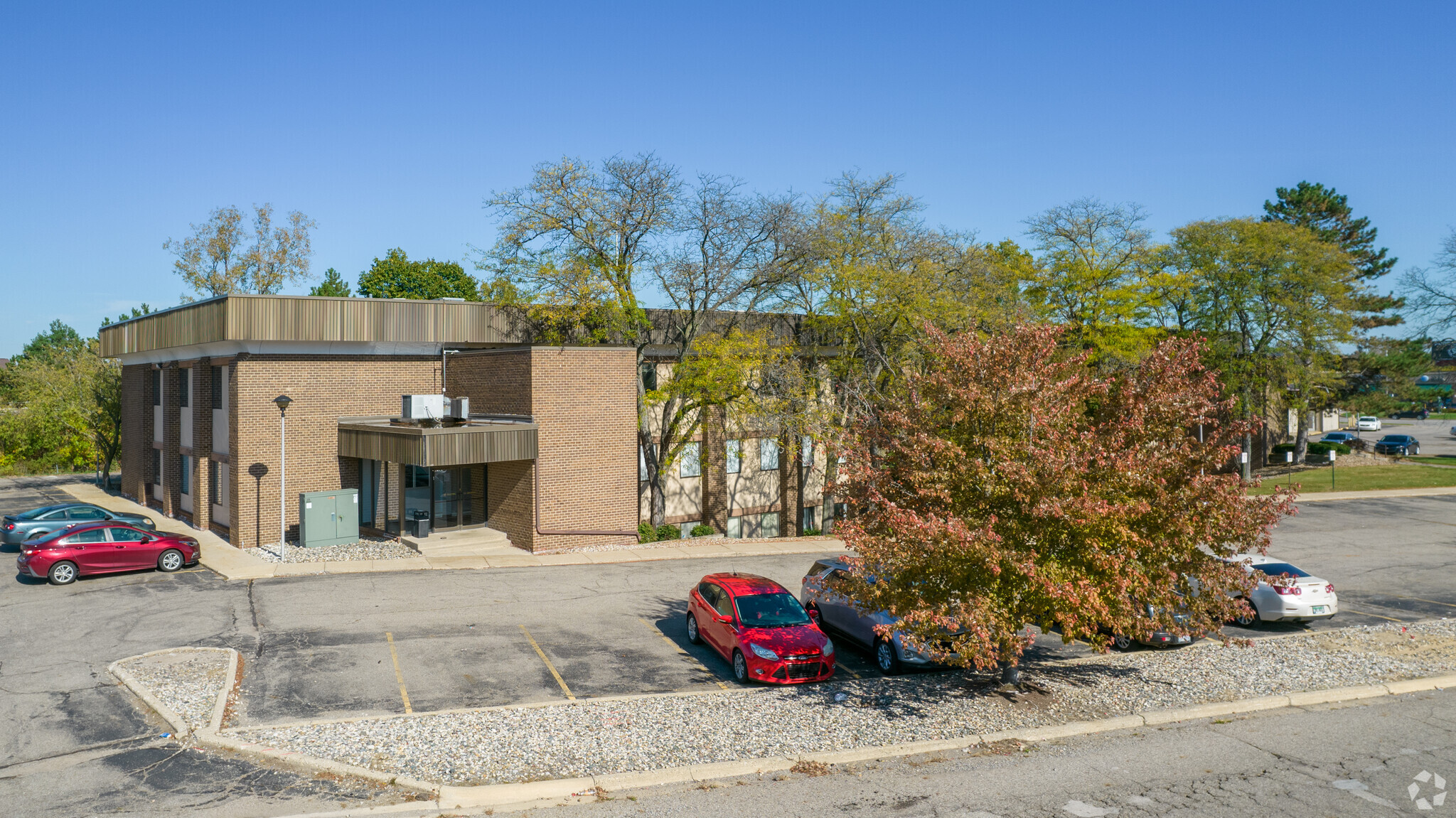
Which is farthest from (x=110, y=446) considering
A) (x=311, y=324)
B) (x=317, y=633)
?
(x=317, y=633)

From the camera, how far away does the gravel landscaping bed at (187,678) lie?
44.3ft

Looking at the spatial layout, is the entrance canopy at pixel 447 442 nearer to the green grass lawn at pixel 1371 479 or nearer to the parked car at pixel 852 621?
the parked car at pixel 852 621

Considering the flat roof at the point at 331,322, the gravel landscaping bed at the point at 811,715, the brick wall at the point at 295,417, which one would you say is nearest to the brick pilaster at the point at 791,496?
the flat roof at the point at 331,322

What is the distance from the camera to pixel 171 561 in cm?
2469

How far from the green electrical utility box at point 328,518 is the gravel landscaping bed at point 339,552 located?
0.26m

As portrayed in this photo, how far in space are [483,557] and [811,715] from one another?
53.7 feet

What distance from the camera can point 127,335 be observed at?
3762 cm

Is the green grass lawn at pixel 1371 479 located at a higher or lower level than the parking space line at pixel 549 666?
higher

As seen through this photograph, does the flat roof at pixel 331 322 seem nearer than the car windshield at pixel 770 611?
No

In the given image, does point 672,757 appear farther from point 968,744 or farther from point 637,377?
point 637,377

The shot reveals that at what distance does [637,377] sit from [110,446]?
36.5m

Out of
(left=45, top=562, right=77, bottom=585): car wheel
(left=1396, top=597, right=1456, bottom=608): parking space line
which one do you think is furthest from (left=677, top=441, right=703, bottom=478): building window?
(left=1396, top=597, right=1456, bottom=608): parking space line

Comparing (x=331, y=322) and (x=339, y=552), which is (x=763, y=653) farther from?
(x=331, y=322)

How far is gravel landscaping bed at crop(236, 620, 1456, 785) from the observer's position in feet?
38.6
